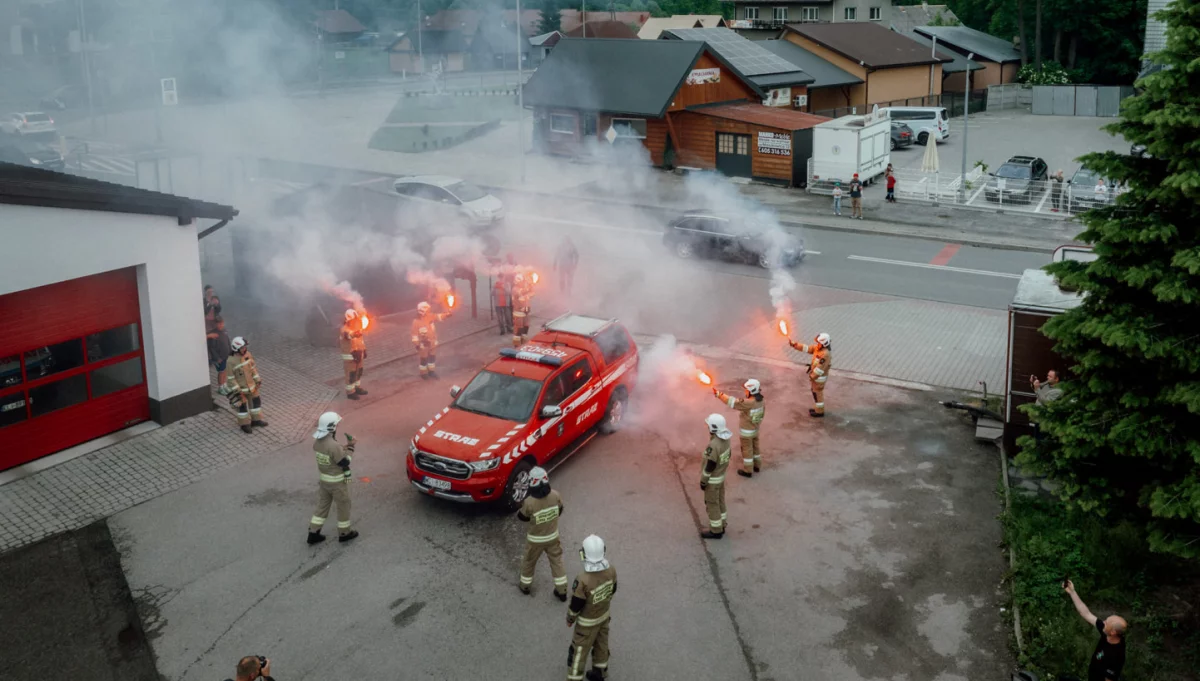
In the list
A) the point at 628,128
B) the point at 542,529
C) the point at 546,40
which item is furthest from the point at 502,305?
the point at 546,40

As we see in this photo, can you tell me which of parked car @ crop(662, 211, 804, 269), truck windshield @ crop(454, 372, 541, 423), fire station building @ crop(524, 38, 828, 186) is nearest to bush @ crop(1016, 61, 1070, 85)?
fire station building @ crop(524, 38, 828, 186)

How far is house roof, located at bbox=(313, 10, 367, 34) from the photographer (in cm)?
2523

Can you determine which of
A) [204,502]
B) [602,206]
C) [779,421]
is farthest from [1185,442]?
[602,206]

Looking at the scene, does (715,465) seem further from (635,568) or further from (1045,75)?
(1045,75)

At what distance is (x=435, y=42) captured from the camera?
97.6ft

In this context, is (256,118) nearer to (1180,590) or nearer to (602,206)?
(602,206)

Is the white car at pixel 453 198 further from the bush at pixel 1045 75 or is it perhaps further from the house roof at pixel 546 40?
the bush at pixel 1045 75

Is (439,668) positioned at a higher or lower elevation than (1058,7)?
lower

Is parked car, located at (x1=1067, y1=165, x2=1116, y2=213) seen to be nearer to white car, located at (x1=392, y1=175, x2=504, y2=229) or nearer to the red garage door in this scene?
white car, located at (x1=392, y1=175, x2=504, y2=229)

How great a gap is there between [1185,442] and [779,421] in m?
6.55

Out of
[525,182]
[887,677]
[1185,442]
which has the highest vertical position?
[525,182]

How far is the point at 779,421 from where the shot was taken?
14688 millimetres

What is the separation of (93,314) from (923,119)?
3612 cm

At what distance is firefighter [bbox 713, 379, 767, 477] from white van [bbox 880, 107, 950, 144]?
1241 inches
